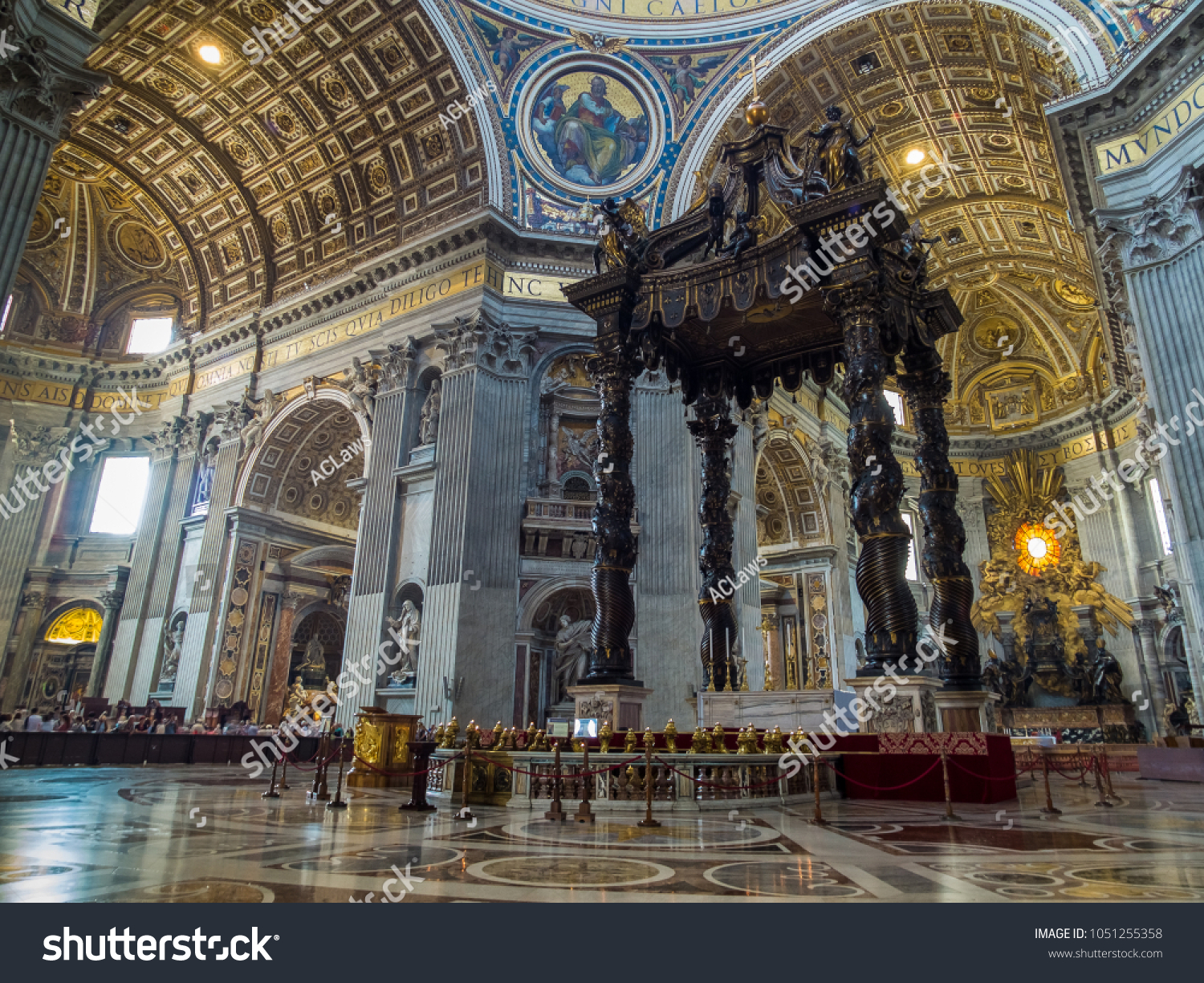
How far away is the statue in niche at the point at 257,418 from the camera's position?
20.0 meters

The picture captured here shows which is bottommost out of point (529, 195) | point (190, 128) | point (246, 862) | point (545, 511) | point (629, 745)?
point (246, 862)

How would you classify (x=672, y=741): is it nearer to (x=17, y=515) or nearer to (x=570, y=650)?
(x=570, y=650)

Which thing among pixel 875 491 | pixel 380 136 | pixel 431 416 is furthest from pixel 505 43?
pixel 875 491

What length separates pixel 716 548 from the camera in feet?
33.2

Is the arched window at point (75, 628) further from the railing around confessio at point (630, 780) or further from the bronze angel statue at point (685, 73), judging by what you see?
the bronze angel statue at point (685, 73)

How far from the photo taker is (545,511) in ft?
52.2

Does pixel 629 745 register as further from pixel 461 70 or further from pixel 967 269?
pixel 967 269

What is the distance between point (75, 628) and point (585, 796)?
21749 millimetres

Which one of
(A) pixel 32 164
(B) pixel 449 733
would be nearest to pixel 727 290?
(B) pixel 449 733

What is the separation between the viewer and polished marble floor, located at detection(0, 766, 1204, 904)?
2984mm

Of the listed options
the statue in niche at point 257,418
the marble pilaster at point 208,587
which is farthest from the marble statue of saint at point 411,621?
the statue in niche at point 257,418

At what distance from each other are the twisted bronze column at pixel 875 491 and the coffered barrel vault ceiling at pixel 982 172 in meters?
5.65

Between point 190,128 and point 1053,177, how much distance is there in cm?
2186

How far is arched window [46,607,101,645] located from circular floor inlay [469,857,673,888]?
22.6 meters
